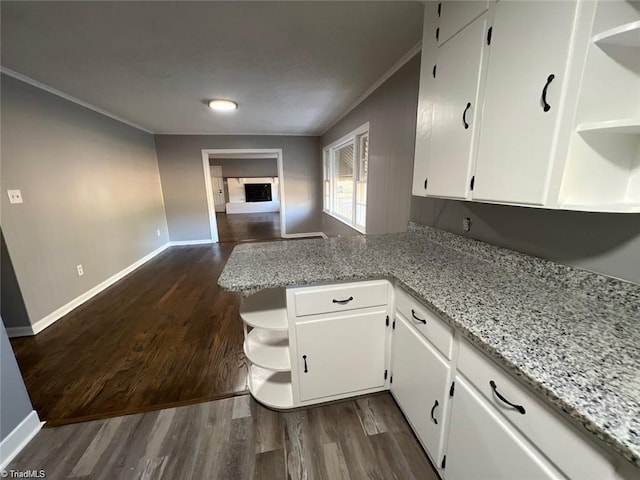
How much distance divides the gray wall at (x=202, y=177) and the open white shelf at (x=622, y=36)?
5.15 m

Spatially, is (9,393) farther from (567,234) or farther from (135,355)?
(567,234)

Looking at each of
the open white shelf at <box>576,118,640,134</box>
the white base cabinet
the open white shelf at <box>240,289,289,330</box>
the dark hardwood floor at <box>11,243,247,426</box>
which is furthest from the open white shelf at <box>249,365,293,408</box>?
the open white shelf at <box>576,118,640,134</box>

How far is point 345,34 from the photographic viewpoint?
1.78 m

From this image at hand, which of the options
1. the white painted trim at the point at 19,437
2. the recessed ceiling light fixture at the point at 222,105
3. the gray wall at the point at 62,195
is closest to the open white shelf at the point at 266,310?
the white painted trim at the point at 19,437

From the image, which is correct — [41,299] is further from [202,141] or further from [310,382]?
[202,141]

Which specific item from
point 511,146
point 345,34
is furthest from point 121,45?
point 511,146

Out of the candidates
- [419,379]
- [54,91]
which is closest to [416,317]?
[419,379]

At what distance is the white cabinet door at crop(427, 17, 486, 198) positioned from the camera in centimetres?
113

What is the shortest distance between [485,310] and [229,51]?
7.94 ft

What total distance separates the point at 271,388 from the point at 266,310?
22.0 inches

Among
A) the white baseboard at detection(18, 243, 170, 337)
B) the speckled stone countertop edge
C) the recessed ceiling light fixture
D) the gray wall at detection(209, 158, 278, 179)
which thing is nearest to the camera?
the speckled stone countertop edge

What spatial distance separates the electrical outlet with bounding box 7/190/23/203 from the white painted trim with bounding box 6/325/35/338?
117 cm

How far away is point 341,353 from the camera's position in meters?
1.42

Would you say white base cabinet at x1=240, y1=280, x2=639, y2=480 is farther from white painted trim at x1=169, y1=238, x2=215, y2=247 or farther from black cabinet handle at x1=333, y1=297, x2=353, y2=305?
white painted trim at x1=169, y1=238, x2=215, y2=247
